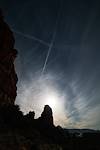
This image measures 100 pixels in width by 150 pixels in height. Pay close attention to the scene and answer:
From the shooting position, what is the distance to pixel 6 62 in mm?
70188

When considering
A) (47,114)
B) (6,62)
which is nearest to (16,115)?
(6,62)

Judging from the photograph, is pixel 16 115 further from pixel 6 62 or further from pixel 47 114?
pixel 47 114

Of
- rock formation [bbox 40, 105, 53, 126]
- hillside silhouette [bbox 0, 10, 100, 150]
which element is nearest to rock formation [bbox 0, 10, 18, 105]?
hillside silhouette [bbox 0, 10, 100, 150]

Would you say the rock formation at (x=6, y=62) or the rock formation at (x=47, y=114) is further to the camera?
the rock formation at (x=47, y=114)

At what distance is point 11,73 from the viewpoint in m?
76.9

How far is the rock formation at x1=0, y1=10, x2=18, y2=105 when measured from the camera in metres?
68.2

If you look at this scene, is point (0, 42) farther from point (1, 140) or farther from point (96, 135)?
point (96, 135)

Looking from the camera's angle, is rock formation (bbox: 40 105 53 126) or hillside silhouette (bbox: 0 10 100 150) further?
rock formation (bbox: 40 105 53 126)

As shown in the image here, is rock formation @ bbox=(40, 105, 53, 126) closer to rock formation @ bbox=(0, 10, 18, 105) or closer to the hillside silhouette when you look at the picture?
the hillside silhouette

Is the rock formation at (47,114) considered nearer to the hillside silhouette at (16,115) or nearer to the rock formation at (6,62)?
the hillside silhouette at (16,115)

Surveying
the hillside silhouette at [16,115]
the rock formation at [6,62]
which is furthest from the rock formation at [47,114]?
the rock formation at [6,62]

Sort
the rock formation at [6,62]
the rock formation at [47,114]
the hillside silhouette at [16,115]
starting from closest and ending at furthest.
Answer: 1. the hillside silhouette at [16,115]
2. the rock formation at [6,62]
3. the rock formation at [47,114]

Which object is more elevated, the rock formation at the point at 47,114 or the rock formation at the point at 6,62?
the rock formation at the point at 6,62

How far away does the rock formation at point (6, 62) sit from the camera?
68188 millimetres
